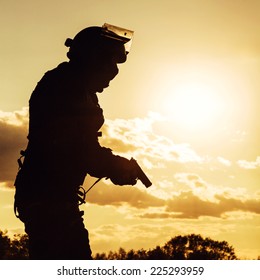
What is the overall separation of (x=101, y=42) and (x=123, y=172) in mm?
1570

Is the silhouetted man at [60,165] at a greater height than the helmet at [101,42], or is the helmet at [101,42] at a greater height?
the helmet at [101,42]

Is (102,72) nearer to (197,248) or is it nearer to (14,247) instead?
(197,248)

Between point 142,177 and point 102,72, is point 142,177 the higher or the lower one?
the lower one

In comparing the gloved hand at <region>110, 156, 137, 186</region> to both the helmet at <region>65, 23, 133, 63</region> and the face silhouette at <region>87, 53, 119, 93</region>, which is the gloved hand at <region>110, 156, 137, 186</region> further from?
the helmet at <region>65, 23, 133, 63</region>

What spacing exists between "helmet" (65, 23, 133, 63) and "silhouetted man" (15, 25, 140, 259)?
1.09 feet

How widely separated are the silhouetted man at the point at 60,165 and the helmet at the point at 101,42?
334mm

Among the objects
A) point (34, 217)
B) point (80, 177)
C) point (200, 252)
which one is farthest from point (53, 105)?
point (200, 252)

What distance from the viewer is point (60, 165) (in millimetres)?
5820

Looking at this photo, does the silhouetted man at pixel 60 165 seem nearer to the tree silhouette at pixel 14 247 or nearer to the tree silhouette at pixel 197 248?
the tree silhouette at pixel 197 248

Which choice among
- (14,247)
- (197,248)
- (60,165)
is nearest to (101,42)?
(60,165)

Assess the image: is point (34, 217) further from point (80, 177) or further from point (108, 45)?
point (108, 45)

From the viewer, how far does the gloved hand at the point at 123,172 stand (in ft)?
19.5

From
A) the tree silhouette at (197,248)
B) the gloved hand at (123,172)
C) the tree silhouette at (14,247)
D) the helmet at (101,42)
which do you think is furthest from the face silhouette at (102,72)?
the tree silhouette at (14,247)

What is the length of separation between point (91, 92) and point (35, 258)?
2.03 meters
